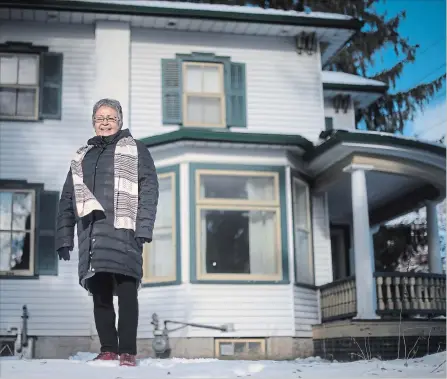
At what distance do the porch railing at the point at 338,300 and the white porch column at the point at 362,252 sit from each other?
0.64 ft

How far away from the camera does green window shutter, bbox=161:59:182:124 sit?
11.0m

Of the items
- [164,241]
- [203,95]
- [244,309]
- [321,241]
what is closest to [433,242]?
[321,241]

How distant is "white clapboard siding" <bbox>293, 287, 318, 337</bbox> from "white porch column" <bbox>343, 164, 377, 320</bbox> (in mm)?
1096

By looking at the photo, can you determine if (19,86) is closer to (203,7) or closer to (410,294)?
(203,7)

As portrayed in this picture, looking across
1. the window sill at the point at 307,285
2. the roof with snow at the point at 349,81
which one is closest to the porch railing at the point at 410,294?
the window sill at the point at 307,285

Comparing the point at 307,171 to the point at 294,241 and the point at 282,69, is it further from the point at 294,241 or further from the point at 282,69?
the point at 282,69

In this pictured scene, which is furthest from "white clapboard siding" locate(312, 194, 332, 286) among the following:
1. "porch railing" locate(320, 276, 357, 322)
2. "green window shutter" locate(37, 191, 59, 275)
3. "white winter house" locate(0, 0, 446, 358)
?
"green window shutter" locate(37, 191, 59, 275)

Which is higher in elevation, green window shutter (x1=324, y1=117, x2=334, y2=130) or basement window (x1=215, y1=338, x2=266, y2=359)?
green window shutter (x1=324, y1=117, x2=334, y2=130)

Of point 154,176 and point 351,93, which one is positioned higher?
point 351,93

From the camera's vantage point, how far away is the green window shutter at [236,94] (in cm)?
1112

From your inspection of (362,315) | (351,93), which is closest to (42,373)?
(362,315)

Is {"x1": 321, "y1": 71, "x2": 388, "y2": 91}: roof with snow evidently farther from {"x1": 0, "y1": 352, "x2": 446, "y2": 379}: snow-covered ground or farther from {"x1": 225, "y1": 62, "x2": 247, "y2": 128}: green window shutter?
{"x1": 0, "y1": 352, "x2": 446, "y2": 379}: snow-covered ground

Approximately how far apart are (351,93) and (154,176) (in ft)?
31.5

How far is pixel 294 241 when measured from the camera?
975 cm
